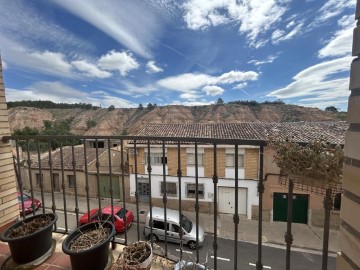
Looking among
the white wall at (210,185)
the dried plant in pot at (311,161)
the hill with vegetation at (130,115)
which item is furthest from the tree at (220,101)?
the dried plant in pot at (311,161)

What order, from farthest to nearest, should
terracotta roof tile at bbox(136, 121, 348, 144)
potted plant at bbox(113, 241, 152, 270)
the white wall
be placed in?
1. terracotta roof tile at bbox(136, 121, 348, 144)
2. the white wall
3. potted plant at bbox(113, 241, 152, 270)

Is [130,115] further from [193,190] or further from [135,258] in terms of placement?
[135,258]

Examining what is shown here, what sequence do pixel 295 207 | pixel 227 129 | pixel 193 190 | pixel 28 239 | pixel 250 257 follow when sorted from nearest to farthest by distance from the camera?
pixel 28 239 < pixel 250 257 < pixel 295 207 < pixel 193 190 < pixel 227 129

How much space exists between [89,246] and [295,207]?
1038 cm

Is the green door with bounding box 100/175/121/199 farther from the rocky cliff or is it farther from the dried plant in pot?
the rocky cliff

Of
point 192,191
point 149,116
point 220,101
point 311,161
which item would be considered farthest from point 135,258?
point 220,101

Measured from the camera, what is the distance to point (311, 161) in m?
0.87

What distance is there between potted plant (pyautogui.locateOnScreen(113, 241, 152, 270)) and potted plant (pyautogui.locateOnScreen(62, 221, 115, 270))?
137mm

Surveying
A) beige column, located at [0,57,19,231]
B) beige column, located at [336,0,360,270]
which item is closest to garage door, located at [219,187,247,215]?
beige column, located at [0,57,19,231]

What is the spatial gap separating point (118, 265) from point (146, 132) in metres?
11.4

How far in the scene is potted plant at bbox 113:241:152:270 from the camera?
129cm

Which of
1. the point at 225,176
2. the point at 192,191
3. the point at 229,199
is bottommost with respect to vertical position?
the point at 229,199

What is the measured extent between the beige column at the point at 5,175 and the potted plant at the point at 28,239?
2.34 feet

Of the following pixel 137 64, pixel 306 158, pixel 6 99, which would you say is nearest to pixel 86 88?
pixel 137 64
